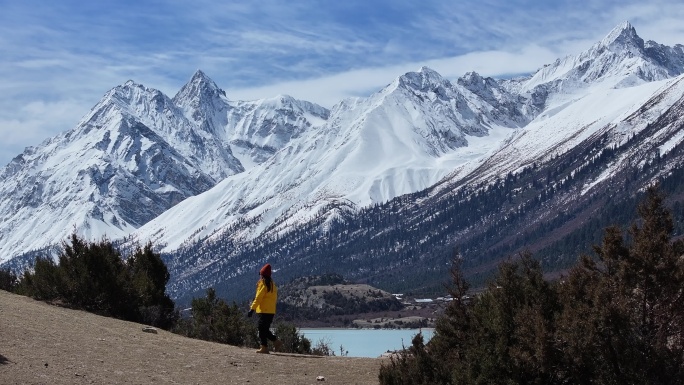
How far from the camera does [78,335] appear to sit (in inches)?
862

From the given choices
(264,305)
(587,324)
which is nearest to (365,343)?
(264,305)

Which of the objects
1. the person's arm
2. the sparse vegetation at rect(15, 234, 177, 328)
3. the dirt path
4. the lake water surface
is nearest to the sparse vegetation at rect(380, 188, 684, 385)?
the dirt path

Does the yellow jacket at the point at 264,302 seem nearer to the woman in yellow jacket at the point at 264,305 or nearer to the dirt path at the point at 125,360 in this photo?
the woman in yellow jacket at the point at 264,305

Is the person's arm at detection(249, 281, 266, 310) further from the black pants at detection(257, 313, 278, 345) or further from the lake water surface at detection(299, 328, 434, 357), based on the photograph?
the lake water surface at detection(299, 328, 434, 357)

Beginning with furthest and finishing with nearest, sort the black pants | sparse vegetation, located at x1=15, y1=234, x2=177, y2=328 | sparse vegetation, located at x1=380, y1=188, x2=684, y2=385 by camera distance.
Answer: sparse vegetation, located at x1=15, y1=234, x2=177, y2=328
the black pants
sparse vegetation, located at x1=380, y1=188, x2=684, y2=385

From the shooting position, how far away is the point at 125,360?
19.9 m

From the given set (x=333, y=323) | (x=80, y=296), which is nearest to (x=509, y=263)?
(x=80, y=296)

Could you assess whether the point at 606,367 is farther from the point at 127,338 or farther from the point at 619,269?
the point at 127,338

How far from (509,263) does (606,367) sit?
391cm

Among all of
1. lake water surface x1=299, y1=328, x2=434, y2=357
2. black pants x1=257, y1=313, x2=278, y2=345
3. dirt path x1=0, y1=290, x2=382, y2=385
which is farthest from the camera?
lake water surface x1=299, y1=328, x2=434, y2=357

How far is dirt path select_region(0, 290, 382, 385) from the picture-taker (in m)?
18.2

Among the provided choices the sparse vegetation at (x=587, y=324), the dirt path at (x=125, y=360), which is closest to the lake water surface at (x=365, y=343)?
the dirt path at (x=125, y=360)

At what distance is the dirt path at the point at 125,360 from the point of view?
18.2 meters

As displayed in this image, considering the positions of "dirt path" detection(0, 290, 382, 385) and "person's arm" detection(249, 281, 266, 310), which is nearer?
"dirt path" detection(0, 290, 382, 385)
